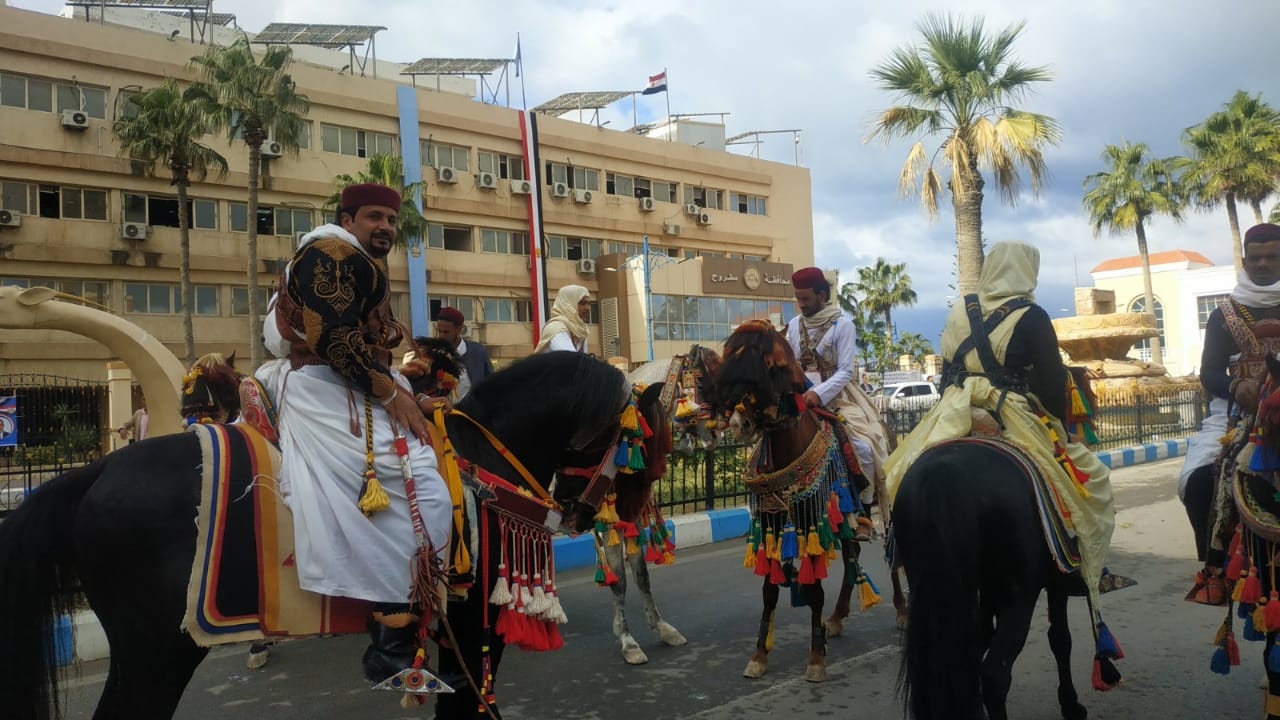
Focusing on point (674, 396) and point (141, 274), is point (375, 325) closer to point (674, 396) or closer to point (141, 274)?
point (674, 396)

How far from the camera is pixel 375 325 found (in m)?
3.18

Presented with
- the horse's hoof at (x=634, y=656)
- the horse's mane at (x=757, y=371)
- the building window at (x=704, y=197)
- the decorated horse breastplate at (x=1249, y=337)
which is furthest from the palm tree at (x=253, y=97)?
the decorated horse breastplate at (x=1249, y=337)

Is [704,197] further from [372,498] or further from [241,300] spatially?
[372,498]

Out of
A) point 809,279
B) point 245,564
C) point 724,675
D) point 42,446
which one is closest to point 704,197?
point 42,446

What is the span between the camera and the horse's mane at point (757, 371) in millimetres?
5043

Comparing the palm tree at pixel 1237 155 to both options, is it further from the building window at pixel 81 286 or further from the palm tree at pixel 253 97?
the building window at pixel 81 286

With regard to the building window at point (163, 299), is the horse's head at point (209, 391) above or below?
below

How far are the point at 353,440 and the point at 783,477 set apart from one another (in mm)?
2961

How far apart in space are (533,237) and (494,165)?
11.4 ft

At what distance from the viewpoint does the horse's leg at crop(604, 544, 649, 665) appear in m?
5.54

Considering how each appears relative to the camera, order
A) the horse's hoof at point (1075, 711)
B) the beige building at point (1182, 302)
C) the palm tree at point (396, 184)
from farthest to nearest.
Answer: the beige building at point (1182, 302)
the palm tree at point (396, 184)
the horse's hoof at point (1075, 711)

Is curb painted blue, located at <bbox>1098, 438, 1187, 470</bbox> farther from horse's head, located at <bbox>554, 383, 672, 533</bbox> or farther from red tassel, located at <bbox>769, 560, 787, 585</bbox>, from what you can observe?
horse's head, located at <bbox>554, 383, 672, 533</bbox>

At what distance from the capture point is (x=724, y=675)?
5266 mm

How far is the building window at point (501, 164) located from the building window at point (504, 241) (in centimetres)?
251
